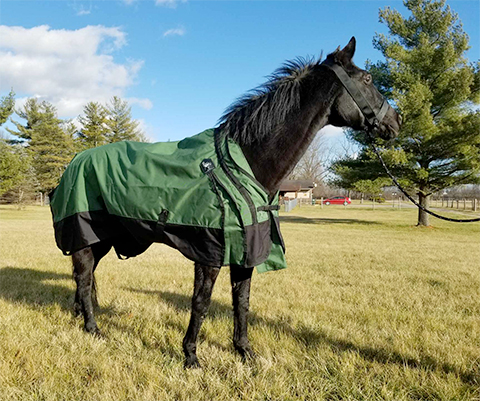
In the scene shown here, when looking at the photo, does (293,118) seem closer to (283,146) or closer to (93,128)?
(283,146)

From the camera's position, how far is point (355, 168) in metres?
20.2

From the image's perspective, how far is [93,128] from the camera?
128 feet

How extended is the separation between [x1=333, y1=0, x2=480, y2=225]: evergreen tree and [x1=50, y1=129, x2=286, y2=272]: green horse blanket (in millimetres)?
14983

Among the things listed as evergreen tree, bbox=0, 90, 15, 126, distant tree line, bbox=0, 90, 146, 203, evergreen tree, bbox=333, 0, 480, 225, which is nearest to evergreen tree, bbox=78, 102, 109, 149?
distant tree line, bbox=0, 90, 146, 203

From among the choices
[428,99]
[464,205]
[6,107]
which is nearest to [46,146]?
[6,107]

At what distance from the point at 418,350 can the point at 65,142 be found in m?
44.2

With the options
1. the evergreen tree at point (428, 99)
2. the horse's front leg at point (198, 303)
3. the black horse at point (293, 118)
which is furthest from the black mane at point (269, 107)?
the evergreen tree at point (428, 99)

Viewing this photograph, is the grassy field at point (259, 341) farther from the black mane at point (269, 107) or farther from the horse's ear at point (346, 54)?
the horse's ear at point (346, 54)

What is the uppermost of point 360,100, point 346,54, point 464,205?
point 346,54

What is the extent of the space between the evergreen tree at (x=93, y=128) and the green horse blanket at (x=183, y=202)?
126 feet

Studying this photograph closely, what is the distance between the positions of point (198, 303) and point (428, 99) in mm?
18247

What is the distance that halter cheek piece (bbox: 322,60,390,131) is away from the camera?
8.66 feet

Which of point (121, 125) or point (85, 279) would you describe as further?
point (121, 125)

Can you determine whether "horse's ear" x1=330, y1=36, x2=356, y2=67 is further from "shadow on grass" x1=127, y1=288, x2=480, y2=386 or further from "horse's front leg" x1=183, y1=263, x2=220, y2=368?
"shadow on grass" x1=127, y1=288, x2=480, y2=386
